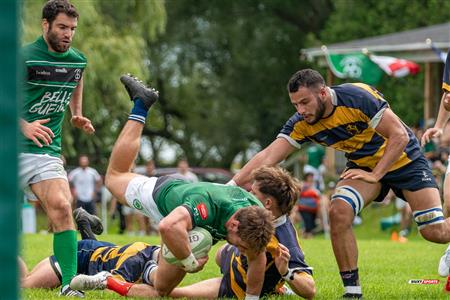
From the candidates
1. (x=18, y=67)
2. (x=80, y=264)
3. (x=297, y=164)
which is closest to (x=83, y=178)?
(x=297, y=164)

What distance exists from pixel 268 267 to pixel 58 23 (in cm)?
242

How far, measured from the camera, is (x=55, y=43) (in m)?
7.54

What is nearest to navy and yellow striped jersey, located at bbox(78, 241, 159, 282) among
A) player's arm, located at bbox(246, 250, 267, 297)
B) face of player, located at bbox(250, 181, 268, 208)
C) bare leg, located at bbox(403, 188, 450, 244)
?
face of player, located at bbox(250, 181, 268, 208)

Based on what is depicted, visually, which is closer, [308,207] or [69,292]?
[69,292]

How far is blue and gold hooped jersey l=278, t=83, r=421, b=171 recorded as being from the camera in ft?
25.0

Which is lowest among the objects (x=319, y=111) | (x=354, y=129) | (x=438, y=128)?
(x=438, y=128)

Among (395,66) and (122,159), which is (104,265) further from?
(395,66)

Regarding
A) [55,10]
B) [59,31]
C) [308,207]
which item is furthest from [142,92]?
[308,207]

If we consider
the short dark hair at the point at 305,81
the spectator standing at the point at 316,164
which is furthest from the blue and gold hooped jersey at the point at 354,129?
the spectator standing at the point at 316,164

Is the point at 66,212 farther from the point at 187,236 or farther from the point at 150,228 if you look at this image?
the point at 150,228

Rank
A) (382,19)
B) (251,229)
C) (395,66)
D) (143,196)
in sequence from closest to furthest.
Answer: (251,229), (143,196), (395,66), (382,19)

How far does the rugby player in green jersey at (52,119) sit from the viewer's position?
7289 mm

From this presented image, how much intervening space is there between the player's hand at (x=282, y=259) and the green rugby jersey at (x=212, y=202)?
1.20 ft

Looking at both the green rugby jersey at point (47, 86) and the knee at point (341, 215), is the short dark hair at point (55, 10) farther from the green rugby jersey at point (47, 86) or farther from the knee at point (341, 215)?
the knee at point (341, 215)
